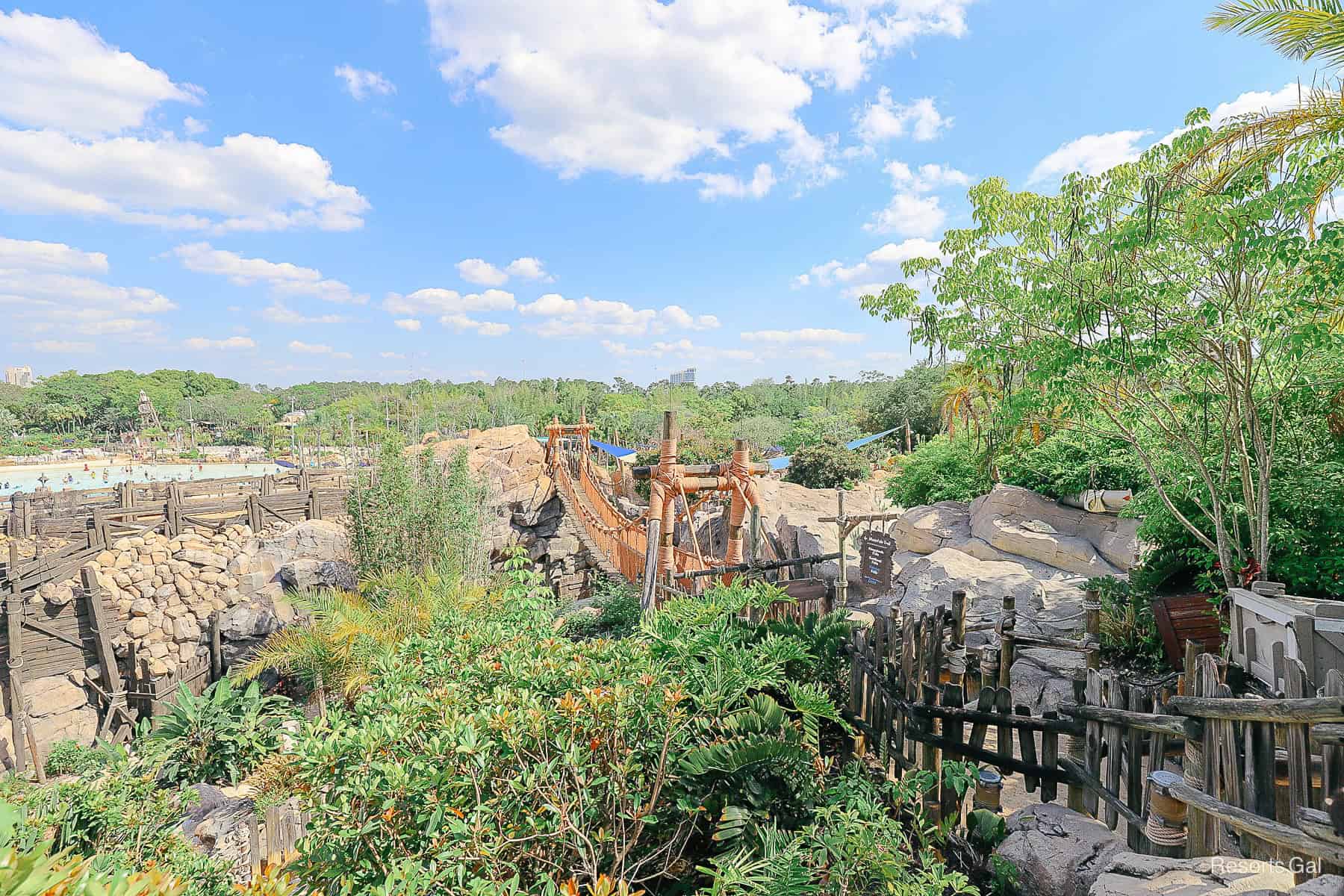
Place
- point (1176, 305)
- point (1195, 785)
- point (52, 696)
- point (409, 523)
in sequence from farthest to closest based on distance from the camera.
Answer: point (52, 696), point (409, 523), point (1176, 305), point (1195, 785)

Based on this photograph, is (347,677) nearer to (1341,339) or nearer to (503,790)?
(503,790)

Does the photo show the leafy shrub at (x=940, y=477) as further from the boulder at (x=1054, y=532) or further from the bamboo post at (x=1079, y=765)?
the bamboo post at (x=1079, y=765)

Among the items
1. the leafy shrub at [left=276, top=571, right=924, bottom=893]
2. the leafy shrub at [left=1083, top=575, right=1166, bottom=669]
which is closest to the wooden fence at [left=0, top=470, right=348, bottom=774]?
the leafy shrub at [left=276, top=571, right=924, bottom=893]

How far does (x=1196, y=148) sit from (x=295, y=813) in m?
6.02

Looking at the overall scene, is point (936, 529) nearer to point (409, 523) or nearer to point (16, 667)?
point (409, 523)

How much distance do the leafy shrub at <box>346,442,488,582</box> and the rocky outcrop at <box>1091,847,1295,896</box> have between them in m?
6.85

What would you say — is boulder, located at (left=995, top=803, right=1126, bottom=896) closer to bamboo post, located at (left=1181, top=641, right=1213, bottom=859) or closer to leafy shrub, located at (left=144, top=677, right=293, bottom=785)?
bamboo post, located at (left=1181, top=641, right=1213, bottom=859)

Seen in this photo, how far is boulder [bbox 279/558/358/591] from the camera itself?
10.5 m

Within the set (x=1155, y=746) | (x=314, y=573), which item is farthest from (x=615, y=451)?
(x=1155, y=746)

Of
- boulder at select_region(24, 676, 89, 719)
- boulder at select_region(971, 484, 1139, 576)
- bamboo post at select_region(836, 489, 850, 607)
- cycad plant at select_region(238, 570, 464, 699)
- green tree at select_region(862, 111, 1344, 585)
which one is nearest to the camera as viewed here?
green tree at select_region(862, 111, 1344, 585)

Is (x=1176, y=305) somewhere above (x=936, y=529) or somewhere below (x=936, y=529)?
above

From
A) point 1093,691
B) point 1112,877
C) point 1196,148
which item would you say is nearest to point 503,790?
point 1112,877

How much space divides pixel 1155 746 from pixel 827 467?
14.1 metres

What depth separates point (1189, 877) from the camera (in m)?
1.54
